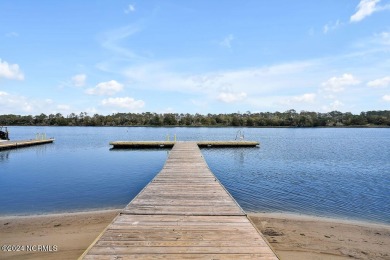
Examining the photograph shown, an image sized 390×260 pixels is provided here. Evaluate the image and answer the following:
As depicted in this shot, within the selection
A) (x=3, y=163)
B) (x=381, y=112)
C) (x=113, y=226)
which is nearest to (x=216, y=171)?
(x=113, y=226)

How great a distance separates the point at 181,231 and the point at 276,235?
3651mm

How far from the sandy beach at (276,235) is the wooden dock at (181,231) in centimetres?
159

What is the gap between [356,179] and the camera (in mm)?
16516

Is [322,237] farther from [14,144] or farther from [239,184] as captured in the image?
[14,144]

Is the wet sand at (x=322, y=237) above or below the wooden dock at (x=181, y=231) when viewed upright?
below

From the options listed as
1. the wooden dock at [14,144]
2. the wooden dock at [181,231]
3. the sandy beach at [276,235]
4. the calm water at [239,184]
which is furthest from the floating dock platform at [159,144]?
the wooden dock at [181,231]

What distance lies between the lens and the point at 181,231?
553cm

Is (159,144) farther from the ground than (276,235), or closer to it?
farther from the ground

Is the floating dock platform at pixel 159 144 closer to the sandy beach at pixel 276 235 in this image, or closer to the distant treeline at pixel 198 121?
the sandy beach at pixel 276 235

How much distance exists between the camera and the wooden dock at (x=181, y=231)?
15.1 feet

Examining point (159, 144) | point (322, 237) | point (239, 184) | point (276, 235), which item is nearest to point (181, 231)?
point (276, 235)

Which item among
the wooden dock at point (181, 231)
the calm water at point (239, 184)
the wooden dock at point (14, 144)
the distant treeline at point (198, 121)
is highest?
the distant treeline at point (198, 121)

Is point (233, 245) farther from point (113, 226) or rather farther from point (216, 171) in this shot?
point (216, 171)

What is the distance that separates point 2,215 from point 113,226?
257 inches
